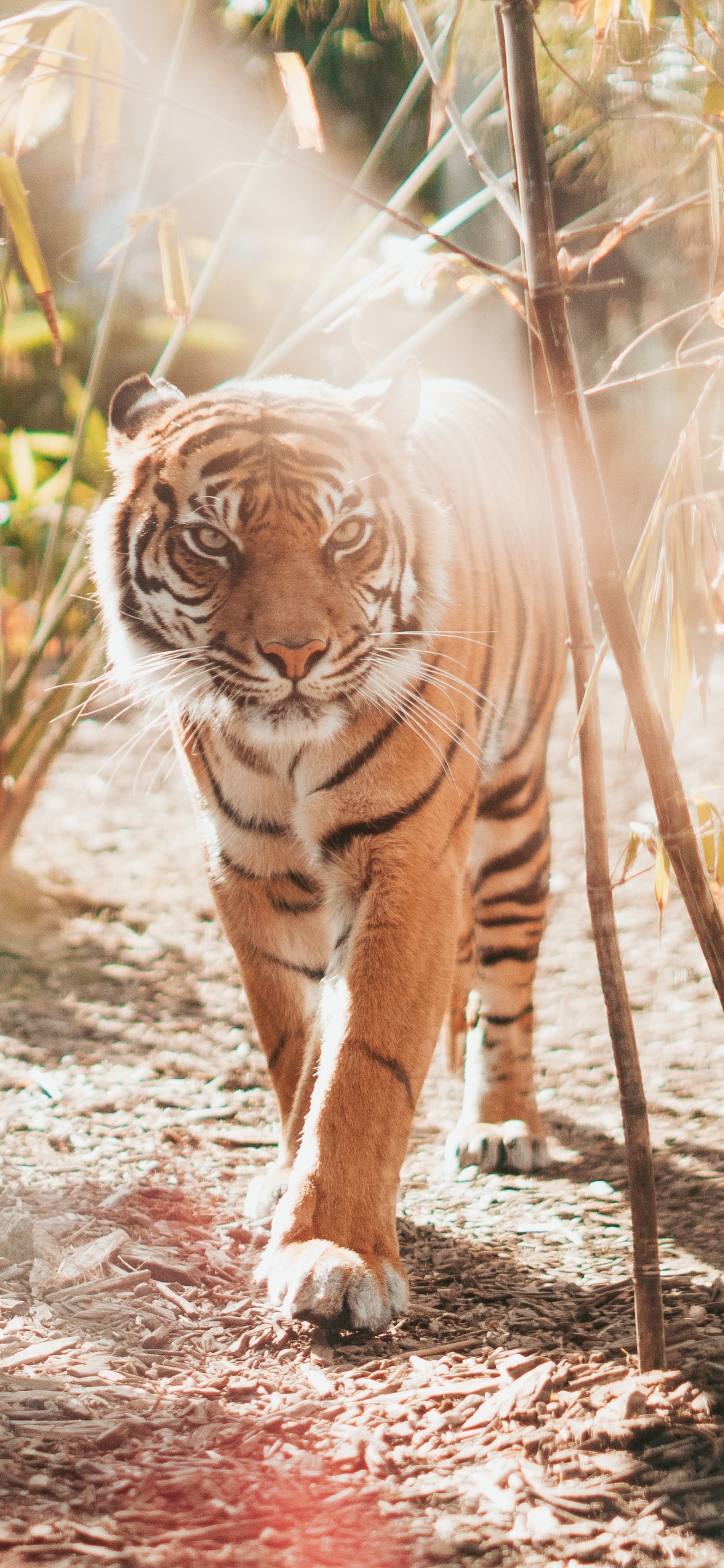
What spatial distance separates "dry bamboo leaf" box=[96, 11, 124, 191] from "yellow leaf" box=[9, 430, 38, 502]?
2.88 meters

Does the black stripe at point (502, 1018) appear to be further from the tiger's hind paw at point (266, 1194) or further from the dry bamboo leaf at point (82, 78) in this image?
the dry bamboo leaf at point (82, 78)

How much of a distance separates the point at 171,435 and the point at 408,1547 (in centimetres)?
152

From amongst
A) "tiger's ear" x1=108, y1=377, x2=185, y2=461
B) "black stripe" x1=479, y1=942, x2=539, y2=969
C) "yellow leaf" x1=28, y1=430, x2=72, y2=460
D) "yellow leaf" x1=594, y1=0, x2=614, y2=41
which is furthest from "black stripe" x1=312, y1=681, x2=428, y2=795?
"yellow leaf" x1=28, y1=430, x2=72, y2=460

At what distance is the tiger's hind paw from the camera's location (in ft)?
6.88

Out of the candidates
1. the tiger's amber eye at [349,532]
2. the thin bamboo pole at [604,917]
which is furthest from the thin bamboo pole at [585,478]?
the tiger's amber eye at [349,532]

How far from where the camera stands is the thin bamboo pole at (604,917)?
1301 millimetres

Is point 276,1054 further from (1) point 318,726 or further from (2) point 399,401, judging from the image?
(2) point 399,401

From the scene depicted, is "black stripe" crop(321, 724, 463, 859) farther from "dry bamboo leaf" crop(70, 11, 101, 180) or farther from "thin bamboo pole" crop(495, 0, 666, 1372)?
"dry bamboo leaf" crop(70, 11, 101, 180)

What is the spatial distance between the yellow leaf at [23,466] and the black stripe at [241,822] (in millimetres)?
2791

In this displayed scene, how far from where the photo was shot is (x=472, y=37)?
503cm

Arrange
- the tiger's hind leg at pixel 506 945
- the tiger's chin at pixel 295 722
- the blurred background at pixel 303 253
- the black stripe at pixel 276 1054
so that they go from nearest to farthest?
the tiger's chin at pixel 295 722
the black stripe at pixel 276 1054
the tiger's hind leg at pixel 506 945
the blurred background at pixel 303 253

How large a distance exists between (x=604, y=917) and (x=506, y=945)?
1.65m

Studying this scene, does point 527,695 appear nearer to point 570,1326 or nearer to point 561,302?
point 570,1326

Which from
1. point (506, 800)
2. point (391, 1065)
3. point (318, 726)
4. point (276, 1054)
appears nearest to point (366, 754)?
point (318, 726)
